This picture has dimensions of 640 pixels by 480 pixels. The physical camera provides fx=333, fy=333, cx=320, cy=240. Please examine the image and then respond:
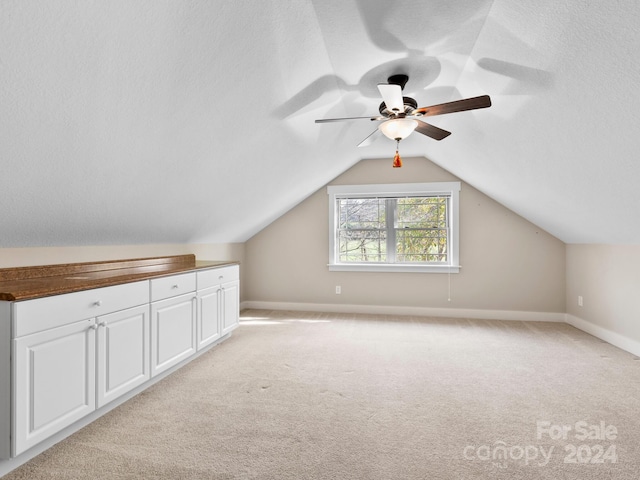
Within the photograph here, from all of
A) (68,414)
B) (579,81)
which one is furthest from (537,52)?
(68,414)

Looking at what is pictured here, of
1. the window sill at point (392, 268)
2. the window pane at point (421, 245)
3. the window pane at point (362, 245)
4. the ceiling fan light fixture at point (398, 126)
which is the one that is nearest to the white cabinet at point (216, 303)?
the window sill at point (392, 268)

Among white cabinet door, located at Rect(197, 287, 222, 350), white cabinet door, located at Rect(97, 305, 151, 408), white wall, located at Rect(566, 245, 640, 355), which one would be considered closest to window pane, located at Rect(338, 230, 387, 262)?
white cabinet door, located at Rect(197, 287, 222, 350)

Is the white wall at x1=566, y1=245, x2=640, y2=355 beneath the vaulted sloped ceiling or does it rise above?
beneath

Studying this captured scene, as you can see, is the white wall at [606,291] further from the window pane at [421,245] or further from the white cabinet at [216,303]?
the white cabinet at [216,303]

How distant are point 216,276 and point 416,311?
9.58 ft

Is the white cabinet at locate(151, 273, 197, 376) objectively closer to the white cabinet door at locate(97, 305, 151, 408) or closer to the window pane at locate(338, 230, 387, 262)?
the white cabinet door at locate(97, 305, 151, 408)

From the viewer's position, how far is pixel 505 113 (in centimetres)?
254

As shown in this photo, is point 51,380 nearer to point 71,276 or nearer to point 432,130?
point 71,276

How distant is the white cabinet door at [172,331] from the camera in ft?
7.98

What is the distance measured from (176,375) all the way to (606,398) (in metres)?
3.20

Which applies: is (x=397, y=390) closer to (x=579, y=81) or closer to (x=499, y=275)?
(x=579, y=81)

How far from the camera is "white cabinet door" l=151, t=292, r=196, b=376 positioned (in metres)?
2.43

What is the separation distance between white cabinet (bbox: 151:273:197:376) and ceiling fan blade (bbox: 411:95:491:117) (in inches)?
88.4

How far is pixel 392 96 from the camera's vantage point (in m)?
2.12
